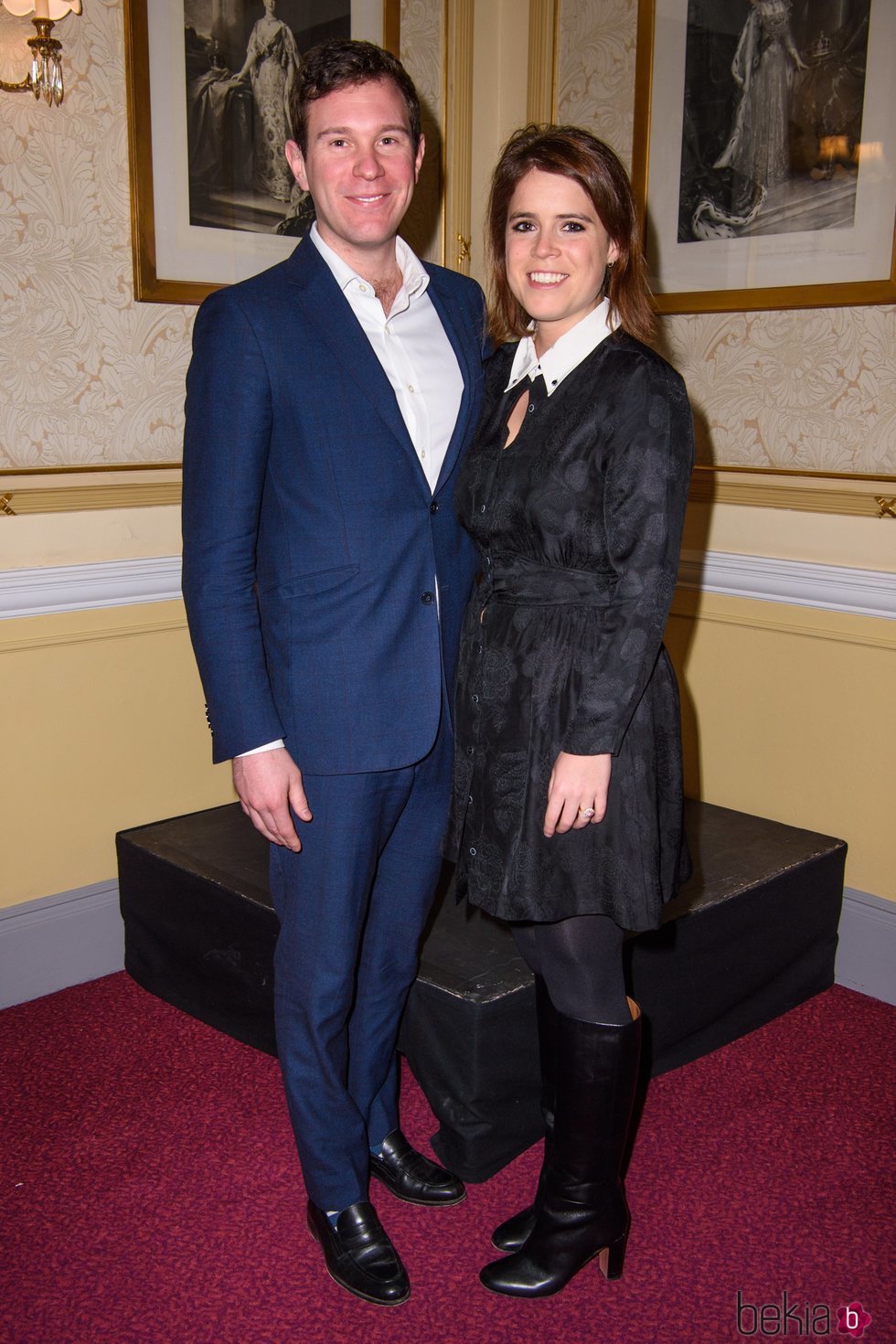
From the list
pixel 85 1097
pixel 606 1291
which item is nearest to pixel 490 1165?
pixel 606 1291

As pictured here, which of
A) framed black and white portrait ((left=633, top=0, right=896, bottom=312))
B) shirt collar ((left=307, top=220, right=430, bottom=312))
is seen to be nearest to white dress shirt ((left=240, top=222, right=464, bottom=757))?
shirt collar ((left=307, top=220, right=430, bottom=312))

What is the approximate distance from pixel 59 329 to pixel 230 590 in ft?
3.63

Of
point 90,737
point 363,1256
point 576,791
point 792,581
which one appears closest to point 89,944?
point 90,737

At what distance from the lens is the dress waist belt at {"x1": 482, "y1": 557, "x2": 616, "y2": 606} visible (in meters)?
1.50

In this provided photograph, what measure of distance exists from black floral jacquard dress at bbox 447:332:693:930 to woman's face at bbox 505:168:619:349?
0.27 ft

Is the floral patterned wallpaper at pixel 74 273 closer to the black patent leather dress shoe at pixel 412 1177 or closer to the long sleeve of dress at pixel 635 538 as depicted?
the long sleeve of dress at pixel 635 538

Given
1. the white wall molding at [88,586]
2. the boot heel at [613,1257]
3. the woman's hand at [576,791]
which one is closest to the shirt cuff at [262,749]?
the woman's hand at [576,791]

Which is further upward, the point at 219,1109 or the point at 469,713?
the point at 469,713

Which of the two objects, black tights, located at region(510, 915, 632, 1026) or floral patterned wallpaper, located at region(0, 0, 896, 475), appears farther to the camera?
floral patterned wallpaper, located at region(0, 0, 896, 475)

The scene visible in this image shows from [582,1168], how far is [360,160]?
1416 millimetres

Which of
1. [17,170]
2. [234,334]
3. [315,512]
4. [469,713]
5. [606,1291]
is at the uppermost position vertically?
[17,170]

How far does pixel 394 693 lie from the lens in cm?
160

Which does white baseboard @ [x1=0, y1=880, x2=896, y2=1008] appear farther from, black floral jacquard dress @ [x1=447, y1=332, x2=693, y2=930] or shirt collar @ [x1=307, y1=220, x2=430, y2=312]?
shirt collar @ [x1=307, y1=220, x2=430, y2=312]

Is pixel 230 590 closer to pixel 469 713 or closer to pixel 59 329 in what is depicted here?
pixel 469 713
